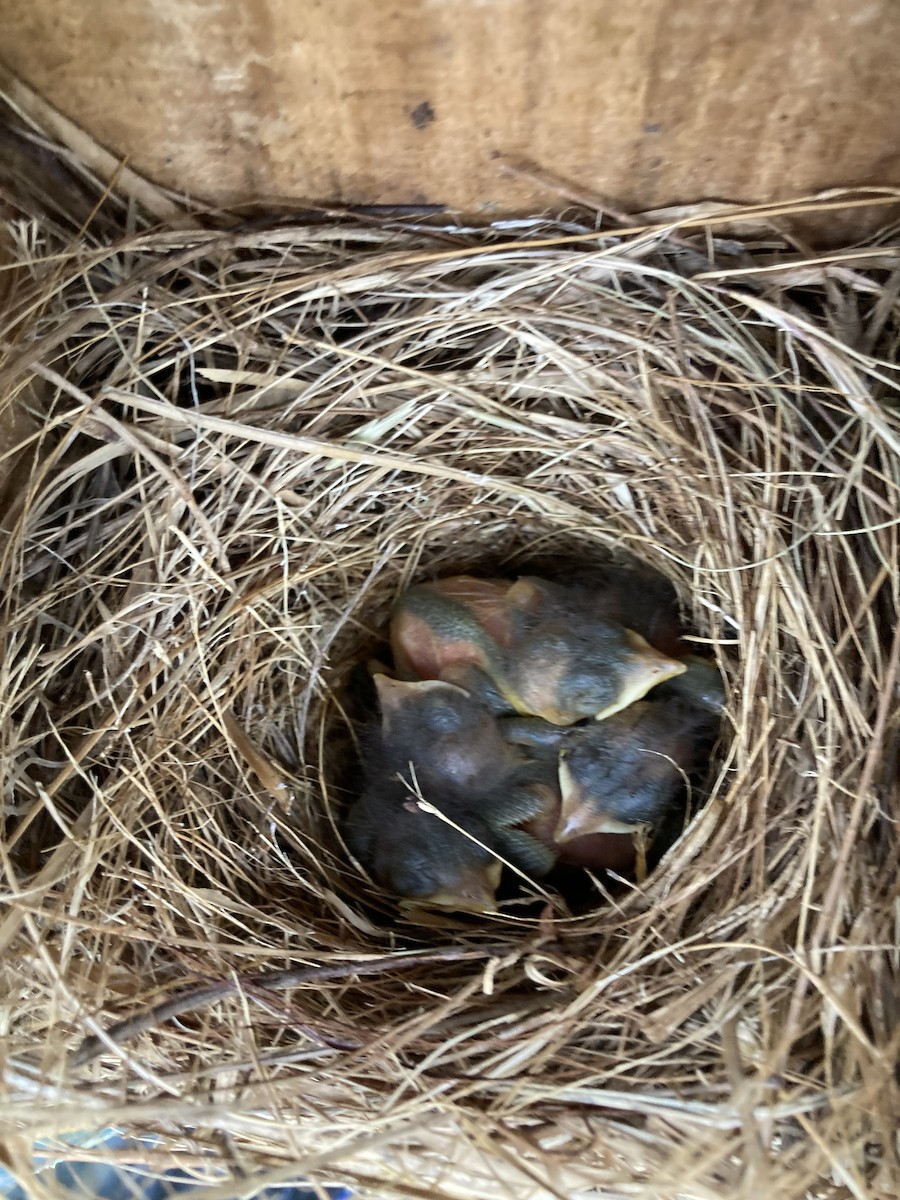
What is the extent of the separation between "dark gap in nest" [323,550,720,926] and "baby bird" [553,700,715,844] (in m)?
0.03

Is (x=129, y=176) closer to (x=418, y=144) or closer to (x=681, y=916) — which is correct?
(x=418, y=144)

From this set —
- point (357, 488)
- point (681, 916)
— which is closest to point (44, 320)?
point (357, 488)

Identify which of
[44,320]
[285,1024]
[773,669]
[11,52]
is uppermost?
[11,52]

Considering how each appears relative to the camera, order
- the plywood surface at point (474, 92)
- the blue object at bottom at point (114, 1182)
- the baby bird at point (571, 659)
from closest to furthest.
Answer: the plywood surface at point (474, 92)
the blue object at bottom at point (114, 1182)
the baby bird at point (571, 659)

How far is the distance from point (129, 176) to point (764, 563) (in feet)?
2.47

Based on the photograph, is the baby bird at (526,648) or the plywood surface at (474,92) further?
the baby bird at (526,648)

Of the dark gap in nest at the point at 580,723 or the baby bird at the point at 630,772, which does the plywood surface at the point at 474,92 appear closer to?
the dark gap in nest at the point at 580,723

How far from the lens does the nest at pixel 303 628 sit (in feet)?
2.66

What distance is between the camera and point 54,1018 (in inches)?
32.1

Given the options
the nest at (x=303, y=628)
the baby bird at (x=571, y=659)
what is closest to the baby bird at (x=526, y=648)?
the baby bird at (x=571, y=659)

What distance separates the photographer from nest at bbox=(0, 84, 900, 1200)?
81 centimetres

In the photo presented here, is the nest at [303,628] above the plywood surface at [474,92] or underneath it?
underneath

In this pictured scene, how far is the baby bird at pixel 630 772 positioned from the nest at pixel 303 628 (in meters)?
0.06

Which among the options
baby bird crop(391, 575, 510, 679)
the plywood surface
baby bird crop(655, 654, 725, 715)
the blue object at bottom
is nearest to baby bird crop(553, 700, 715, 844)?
baby bird crop(655, 654, 725, 715)
